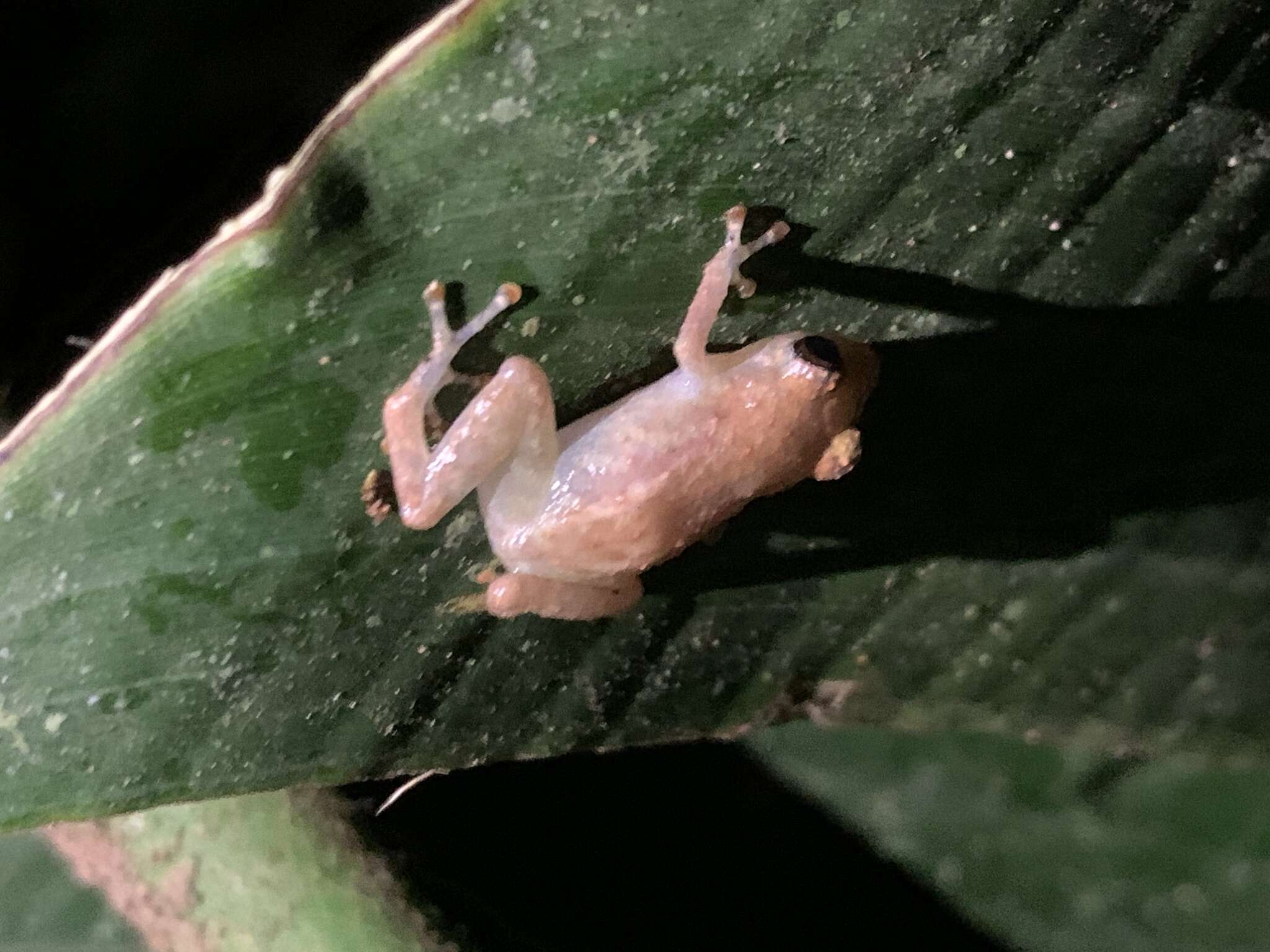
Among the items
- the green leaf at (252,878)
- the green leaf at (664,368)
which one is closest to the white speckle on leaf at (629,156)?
the green leaf at (664,368)

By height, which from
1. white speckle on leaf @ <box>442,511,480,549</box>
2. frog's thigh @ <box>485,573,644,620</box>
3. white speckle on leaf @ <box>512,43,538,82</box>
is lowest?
frog's thigh @ <box>485,573,644,620</box>

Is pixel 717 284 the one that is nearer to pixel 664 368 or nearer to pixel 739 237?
pixel 739 237

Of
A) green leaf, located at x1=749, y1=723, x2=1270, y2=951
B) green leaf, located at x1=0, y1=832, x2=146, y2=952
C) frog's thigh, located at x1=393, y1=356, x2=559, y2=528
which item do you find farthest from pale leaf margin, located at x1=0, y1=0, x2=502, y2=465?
green leaf, located at x1=749, y1=723, x2=1270, y2=951

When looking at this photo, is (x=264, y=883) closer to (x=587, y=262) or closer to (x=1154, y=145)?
(x=587, y=262)

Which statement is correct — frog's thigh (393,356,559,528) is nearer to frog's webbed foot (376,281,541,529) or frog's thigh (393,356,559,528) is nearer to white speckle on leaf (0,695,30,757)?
frog's webbed foot (376,281,541,529)

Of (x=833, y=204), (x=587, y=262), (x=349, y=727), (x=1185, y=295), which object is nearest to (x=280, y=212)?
(x=587, y=262)

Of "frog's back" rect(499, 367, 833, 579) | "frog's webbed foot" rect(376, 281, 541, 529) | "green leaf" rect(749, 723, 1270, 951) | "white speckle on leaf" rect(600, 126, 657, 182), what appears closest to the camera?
"white speckle on leaf" rect(600, 126, 657, 182)

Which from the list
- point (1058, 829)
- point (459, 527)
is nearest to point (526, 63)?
point (459, 527)
